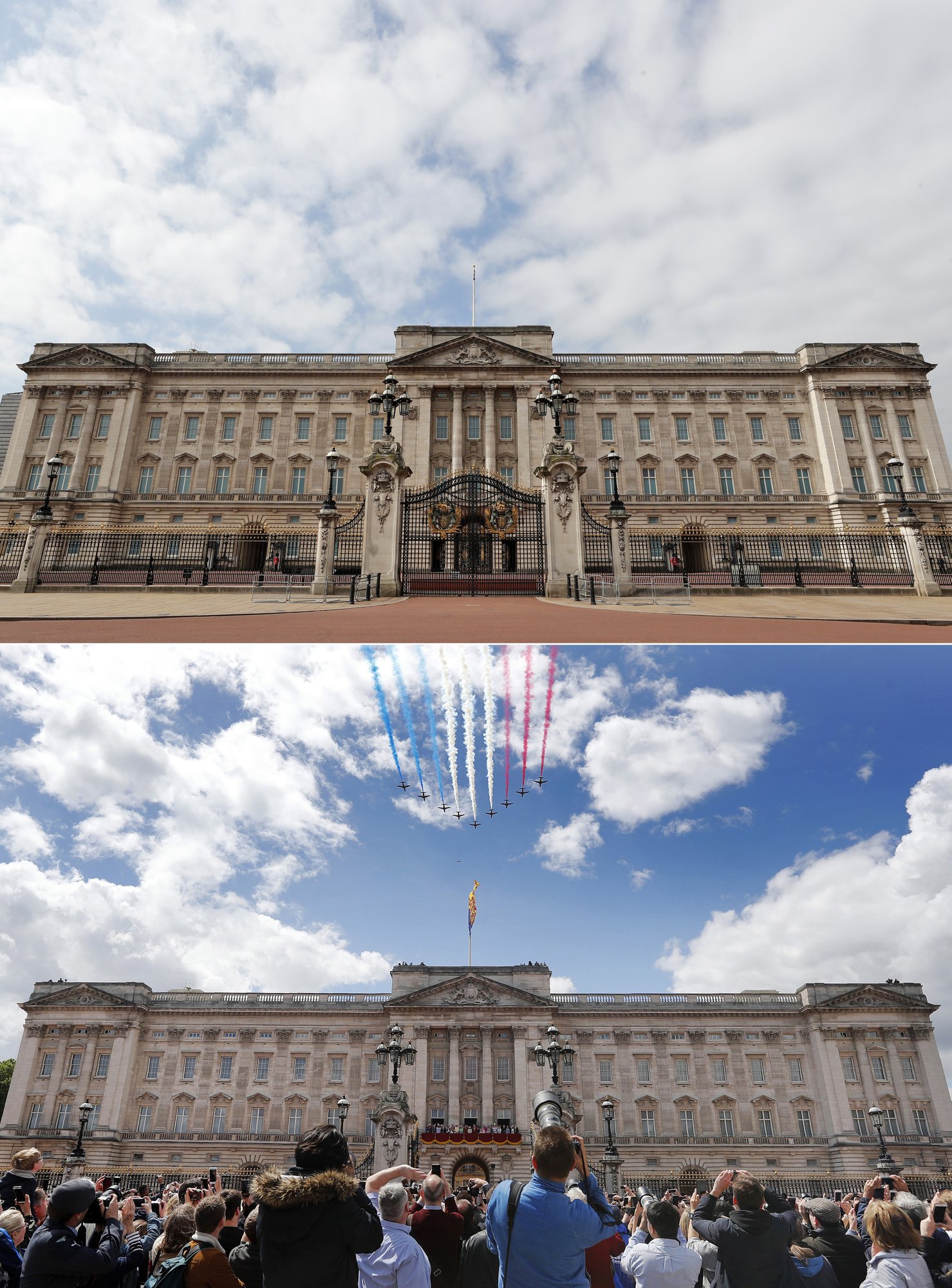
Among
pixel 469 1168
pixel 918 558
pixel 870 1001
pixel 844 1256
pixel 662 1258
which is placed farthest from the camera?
pixel 870 1001

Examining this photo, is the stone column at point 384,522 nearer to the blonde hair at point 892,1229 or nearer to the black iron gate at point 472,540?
the black iron gate at point 472,540

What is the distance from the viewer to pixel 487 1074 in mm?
54562

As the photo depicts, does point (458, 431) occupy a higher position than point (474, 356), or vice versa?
point (474, 356)

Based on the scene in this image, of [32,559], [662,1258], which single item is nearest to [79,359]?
[32,559]

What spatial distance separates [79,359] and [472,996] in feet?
176

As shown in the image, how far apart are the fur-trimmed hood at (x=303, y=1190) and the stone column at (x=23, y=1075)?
208ft

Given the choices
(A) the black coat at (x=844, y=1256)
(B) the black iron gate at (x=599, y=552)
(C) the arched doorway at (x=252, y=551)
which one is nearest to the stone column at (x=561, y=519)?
(B) the black iron gate at (x=599, y=552)

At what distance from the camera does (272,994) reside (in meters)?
58.2

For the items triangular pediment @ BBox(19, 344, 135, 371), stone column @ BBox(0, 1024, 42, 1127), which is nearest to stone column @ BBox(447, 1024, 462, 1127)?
stone column @ BBox(0, 1024, 42, 1127)

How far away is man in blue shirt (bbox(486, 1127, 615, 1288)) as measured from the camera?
3580 millimetres

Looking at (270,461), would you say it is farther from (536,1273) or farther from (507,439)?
(536,1273)

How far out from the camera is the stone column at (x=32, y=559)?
25.7 m

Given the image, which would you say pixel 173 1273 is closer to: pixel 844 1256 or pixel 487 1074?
pixel 844 1256

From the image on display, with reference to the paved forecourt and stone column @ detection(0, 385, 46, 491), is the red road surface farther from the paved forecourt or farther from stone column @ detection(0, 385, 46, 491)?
stone column @ detection(0, 385, 46, 491)
